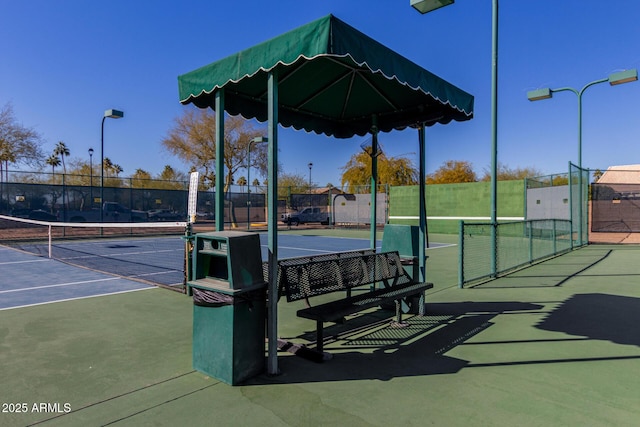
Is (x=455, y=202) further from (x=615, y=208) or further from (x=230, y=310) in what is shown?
(x=230, y=310)

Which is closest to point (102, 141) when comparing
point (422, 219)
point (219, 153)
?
point (219, 153)

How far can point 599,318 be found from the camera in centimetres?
569

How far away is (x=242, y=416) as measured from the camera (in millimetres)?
2951

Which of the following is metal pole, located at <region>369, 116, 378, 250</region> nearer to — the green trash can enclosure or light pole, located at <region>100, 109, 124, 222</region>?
the green trash can enclosure

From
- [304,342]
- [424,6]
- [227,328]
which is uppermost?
[424,6]

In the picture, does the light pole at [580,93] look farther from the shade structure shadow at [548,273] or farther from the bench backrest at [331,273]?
the bench backrest at [331,273]

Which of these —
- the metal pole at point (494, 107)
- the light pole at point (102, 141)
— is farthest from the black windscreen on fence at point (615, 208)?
the light pole at point (102, 141)

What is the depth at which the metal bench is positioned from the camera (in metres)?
4.15

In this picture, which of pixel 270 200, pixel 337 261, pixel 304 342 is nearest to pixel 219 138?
pixel 270 200

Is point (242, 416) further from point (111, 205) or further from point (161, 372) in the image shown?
point (111, 205)

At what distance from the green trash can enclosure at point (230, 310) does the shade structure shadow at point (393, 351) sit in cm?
25

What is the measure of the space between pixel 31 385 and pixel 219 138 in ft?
9.87

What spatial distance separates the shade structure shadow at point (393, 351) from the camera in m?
3.71

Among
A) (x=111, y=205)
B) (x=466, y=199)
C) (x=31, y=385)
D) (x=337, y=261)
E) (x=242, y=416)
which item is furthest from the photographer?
(x=466, y=199)
